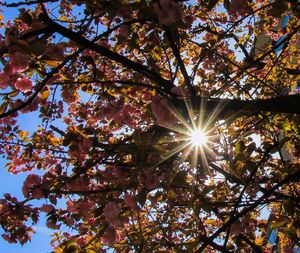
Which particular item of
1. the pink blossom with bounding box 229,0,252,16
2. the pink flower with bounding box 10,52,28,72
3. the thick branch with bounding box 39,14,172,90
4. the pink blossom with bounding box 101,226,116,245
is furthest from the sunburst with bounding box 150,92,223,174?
the pink flower with bounding box 10,52,28,72

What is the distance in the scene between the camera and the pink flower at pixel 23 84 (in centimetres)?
315

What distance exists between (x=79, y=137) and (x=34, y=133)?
7.32ft

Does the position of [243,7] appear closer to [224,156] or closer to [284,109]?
[284,109]

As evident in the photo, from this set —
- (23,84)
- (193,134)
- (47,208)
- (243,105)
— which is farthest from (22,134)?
(243,105)

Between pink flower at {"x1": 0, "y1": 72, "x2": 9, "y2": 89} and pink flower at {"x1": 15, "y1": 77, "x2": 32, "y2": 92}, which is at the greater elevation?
pink flower at {"x1": 15, "y1": 77, "x2": 32, "y2": 92}

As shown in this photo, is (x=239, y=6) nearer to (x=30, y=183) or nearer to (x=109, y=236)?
(x=109, y=236)

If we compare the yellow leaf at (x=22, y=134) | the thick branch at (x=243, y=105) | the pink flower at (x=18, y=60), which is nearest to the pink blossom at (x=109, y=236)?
the thick branch at (x=243, y=105)

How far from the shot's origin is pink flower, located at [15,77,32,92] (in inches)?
124

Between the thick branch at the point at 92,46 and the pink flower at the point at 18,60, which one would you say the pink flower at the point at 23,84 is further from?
the thick branch at the point at 92,46

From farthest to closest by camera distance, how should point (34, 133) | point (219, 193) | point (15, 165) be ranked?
point (15, 165), point (34, 133), point (219, 193)

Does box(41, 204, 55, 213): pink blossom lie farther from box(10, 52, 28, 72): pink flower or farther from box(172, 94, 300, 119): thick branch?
box(172, 94, 300, 119): thick branch

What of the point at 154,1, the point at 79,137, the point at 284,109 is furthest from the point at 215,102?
the point at 79,137

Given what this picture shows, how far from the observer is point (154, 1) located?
2.97 meters

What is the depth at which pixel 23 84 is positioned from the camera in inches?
125
